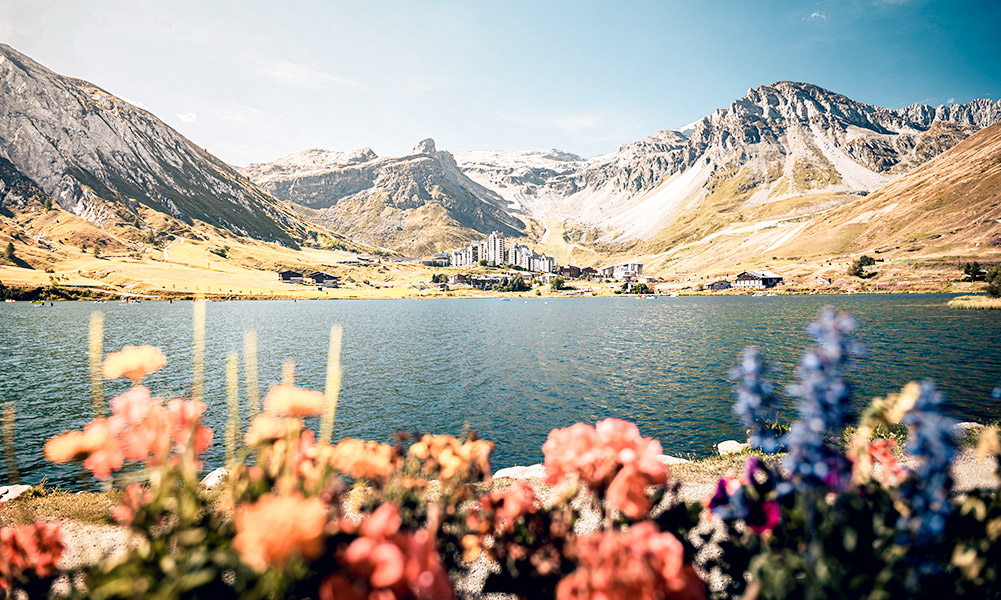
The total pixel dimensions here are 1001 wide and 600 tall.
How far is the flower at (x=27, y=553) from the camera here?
3.57 metres

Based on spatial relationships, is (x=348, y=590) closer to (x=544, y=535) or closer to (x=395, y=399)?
(x=544, y=535)

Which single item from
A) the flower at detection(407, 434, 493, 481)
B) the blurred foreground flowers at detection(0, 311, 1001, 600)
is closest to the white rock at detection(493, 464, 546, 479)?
the flower at detection(407, 434, 493, 481)

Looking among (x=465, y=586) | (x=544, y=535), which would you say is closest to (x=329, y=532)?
(x=544, y=535)

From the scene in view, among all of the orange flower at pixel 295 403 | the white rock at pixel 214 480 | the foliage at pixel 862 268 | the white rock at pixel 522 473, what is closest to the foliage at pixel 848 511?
the orange flower at pixel 295 403

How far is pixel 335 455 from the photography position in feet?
12.6

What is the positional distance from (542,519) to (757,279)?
203016 millimetres

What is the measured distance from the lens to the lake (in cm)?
2620

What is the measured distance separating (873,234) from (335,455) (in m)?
265

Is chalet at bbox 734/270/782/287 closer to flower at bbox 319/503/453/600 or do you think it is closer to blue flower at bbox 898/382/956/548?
blue flower at bbox 898/382/956/548

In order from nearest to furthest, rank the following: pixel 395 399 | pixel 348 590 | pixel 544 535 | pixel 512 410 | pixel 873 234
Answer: pixel 348 590
pixel 544 535
pixel 512 410
pixel 395 399
pixel 873 234

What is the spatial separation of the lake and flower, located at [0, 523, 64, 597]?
1232 centimetres

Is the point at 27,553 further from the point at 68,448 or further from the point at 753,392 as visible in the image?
the point at 753,392

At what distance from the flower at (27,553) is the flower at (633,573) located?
187 inches

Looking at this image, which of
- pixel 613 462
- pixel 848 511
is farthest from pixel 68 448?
pixel 848 511
